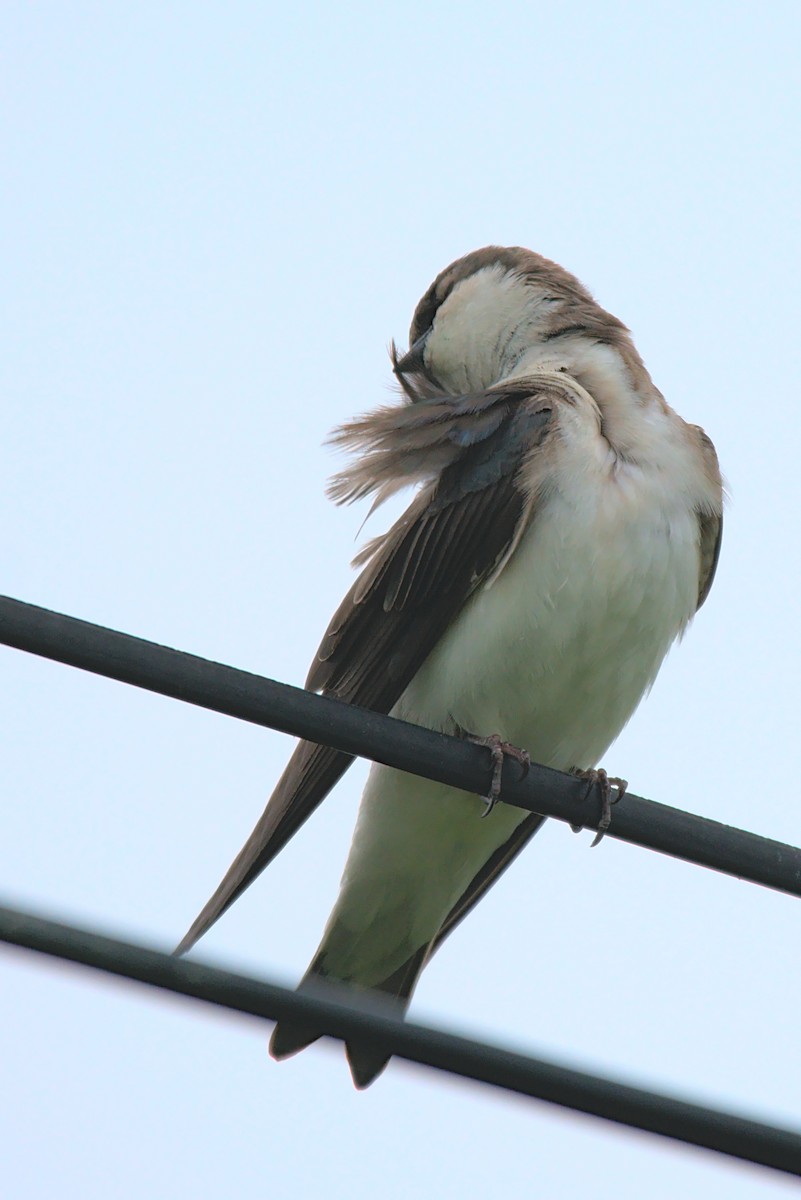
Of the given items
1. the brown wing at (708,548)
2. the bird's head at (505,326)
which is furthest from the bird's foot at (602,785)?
the bird's head at (505,326)

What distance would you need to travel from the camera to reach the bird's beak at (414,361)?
5.36m

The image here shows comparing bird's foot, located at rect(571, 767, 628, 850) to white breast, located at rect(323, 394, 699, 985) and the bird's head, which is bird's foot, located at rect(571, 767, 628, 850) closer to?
white breast, located at rect(323, 394, 699, 985)

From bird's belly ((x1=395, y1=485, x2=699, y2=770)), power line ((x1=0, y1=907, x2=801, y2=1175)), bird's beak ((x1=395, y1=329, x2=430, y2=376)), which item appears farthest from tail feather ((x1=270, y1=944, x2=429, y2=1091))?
bird's beak ((x1=395, y1=329, x2=430, y2=376))

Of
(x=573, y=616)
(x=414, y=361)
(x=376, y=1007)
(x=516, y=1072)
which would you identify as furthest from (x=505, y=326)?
(x=516, y=1072)

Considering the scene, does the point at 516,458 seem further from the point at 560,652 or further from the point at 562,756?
the point at 562,756

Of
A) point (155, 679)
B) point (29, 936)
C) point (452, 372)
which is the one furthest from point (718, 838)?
point (452, 372)

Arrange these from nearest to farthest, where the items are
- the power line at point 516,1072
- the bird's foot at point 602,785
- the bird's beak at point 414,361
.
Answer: the power line at point 516,1072
the bird's foot at point 602,785
the bird's beak at point 414,361

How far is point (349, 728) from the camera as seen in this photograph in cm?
246

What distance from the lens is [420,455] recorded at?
4125 millimetres

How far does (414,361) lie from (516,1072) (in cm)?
346

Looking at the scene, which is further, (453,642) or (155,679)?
(453,642)

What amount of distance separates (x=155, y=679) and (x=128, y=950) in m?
0.39

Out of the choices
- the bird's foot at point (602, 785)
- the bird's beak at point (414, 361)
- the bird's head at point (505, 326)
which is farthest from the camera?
the bird's beak at point (414, 361)

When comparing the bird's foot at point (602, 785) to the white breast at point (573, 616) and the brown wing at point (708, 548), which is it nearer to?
the white breast at point (573, 616)
